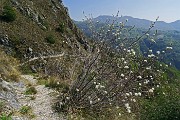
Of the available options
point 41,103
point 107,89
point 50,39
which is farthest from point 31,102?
point 50,39

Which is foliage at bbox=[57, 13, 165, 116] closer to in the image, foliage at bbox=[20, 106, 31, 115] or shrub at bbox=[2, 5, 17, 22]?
foliage at bbox=[20, 106, 31, 115]

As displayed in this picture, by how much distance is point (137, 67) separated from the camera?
1272 centimetres

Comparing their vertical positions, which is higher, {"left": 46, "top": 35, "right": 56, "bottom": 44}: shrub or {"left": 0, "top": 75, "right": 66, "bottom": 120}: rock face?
{"left": 0, "top": 75, "right": 66, "bottom": 120}: rock face

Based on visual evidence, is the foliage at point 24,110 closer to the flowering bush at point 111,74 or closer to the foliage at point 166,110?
the flowering bush at point 111,74

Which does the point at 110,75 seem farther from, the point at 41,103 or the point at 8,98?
the point at 8,98

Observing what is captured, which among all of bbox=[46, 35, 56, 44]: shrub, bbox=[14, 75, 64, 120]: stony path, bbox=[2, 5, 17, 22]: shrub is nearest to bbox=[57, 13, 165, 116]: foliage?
bbox=[14, 75, 64, 120]: stony path

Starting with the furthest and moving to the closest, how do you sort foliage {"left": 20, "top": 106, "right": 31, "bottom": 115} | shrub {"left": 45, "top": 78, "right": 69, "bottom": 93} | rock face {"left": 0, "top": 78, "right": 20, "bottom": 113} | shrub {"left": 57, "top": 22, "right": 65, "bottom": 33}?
shrub {"left": 57, "top": 22, "right": 65, "bottom": 33} < shrub {"left": 45, "top": 78, "right": 69, "bottom": 93} < rock face {"left": 0, "top": 78, "right": 20, "bottom": 113} < foliage {"left": 20, "top": 106, "right": 31, "bottom": 115}

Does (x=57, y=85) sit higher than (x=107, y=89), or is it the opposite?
(x=107, y=89)

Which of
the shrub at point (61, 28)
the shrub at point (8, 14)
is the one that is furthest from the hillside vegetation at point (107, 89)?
the shrub at point (61, 28)

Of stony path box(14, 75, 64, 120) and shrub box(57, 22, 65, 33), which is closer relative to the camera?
stony path box(14, 75, 64, 120)

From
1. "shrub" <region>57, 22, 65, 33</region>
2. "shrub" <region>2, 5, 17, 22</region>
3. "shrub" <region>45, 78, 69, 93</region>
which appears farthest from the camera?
"shrub" <region>57, 22, 65, 33</region>

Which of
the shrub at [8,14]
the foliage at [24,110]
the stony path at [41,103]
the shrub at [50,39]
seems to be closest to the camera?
the foliage at [24,110]

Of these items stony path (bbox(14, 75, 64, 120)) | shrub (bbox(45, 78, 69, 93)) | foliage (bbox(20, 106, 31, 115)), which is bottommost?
shrub (bbox(45, 78, 69, 93))

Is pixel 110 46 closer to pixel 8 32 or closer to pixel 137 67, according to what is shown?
pixel 137 67
